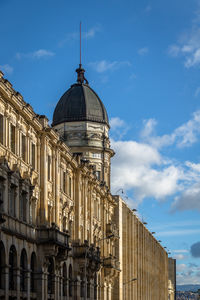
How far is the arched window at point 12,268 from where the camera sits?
4918 centimetres

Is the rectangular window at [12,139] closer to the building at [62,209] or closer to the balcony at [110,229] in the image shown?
the building at [62,209]

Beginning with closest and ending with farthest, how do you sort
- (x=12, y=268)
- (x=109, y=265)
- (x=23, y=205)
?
(x=12, y=268), (x=23, y=205), (x=109, y=265)

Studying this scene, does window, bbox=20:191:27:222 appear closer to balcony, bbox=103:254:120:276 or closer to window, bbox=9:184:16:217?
window, bbox=9:184:16:217

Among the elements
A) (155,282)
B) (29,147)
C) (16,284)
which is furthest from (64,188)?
(155,282)

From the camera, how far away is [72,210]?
6962cm

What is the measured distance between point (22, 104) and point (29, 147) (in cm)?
444

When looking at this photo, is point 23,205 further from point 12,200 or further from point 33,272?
point 33,272

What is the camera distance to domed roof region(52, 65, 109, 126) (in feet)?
324

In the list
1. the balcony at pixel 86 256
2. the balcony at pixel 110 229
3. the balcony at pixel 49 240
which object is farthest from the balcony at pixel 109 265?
the balcony at pixel 49 240

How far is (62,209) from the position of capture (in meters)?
65.2

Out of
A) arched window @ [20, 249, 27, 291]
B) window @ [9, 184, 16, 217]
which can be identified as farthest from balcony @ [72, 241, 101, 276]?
window @ [9, 184, 16, 217]

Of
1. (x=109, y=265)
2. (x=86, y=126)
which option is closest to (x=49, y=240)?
(x=109, y=265)

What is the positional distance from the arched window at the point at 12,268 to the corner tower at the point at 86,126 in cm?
4716

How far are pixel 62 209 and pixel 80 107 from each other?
35499 millimetres
